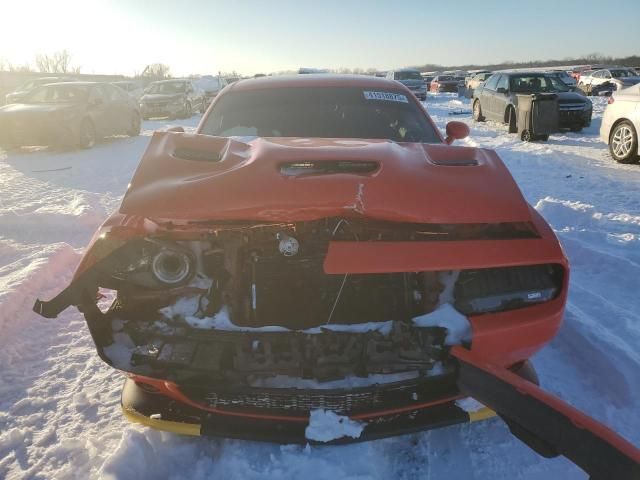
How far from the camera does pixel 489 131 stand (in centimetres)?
1295

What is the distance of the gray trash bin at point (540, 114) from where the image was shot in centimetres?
1038

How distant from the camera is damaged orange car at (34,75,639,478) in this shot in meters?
1.72

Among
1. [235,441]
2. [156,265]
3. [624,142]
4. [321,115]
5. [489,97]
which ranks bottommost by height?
[235,441]

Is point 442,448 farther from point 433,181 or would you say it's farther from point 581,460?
point 433,181

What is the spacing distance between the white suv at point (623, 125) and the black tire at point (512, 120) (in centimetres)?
338

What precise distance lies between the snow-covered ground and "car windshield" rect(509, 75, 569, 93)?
8.48 meters

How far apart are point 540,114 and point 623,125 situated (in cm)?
231

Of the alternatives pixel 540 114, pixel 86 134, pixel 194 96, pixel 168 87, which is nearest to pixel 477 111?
pixel 540 114

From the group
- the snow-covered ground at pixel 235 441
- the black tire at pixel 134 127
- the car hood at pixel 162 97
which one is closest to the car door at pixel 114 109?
the black tire at pixel 134 127

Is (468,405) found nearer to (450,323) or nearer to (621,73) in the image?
(450,323)

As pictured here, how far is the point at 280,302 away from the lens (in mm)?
1873

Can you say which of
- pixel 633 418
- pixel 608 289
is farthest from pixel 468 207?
pixel 608 289

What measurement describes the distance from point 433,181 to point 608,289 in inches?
99.7

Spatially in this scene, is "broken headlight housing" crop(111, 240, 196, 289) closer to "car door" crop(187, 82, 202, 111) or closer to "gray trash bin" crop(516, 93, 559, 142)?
"gray trash bin" crop(516, 93, 559, 142)
